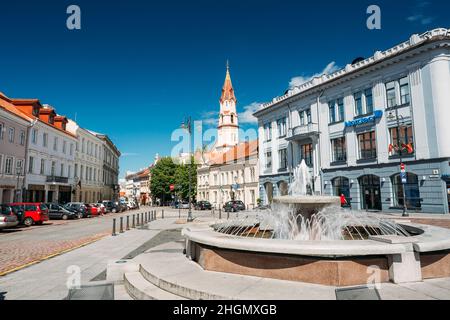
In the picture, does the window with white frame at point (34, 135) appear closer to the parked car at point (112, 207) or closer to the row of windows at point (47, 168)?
the row of windows at point (47, 168)

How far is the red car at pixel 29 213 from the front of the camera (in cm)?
2289

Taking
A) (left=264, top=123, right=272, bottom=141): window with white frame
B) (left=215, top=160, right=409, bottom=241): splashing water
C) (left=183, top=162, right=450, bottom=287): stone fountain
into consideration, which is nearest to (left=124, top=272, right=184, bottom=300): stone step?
(left=183, top=162, right=450, bottom=287): stone fountain

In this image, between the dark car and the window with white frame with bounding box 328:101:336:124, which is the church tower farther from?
the window with white frame with bounding box 328:101:336:124

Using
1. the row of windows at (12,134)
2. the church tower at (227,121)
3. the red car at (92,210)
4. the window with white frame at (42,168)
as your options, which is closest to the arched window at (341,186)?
the red car at (92,210)

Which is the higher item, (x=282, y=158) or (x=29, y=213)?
(x=282, y=158)

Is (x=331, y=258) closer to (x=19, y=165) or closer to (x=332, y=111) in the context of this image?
(x=332, y=111)

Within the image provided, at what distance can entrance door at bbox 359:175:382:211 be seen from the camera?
28.3 metres

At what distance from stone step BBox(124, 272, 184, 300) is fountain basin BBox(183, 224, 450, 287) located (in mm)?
1413

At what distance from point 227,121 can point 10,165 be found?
2756 inches

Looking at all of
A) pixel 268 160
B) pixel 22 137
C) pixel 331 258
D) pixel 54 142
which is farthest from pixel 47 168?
pixel 331 258

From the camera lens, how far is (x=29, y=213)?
2369 cm

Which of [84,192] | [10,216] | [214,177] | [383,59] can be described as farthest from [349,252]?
[214,177]

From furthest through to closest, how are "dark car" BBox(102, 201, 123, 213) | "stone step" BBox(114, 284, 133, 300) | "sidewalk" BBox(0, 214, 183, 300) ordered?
1. "dark car" BBox(102, 201, 123, 213)
2. "sidewalk" BBox(0, 214, 183, 300)
3. "stone step" BBox(114, 284, 133, 300)

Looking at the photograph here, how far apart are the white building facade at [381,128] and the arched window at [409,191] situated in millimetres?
76
